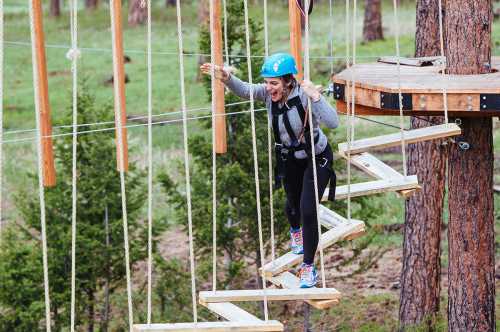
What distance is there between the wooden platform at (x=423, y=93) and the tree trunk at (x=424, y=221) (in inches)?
92.3

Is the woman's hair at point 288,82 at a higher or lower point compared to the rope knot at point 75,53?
lower

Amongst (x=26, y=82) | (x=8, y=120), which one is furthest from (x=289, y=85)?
(x=26, y=82)

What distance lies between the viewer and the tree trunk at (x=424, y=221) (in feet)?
29.2

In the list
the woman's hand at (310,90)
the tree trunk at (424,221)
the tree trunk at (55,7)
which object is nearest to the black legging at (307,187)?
the woman's hand at (310,90)

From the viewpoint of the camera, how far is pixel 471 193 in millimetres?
6965

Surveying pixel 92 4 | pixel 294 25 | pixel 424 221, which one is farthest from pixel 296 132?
pixel 92 4

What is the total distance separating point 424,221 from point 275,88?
13.9 feet

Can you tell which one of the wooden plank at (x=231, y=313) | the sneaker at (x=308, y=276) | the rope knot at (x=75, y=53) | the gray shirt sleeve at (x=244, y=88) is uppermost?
the rope knot at (x=75, y=53)

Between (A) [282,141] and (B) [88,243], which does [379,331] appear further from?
(A) [282,141]

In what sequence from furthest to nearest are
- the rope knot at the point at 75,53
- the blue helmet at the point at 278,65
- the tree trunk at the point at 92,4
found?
the tree trunk at the point at 92,4 < the blue helmet at the point at 278,65 < the rope knot at the point at 75,53

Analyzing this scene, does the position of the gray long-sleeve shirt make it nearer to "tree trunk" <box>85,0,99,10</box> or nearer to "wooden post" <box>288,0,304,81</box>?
"wooden post" <box>288,0,304,81</box>

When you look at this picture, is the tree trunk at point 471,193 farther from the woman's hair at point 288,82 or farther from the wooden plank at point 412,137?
the woman's hair at point 288,82

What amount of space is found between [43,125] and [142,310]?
4.35m

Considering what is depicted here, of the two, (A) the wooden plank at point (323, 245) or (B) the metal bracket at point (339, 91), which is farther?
(B) the metal bracket at point (339, 91)
